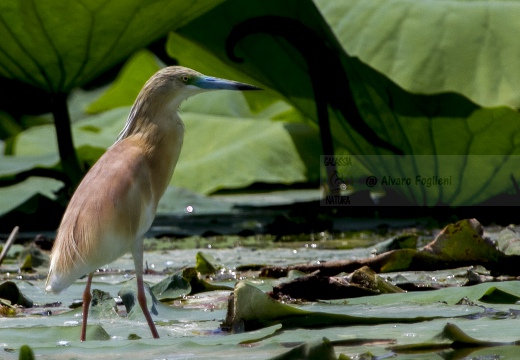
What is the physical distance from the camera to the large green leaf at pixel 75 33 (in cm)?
361

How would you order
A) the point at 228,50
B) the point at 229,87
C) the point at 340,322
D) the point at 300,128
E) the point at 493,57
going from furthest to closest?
the point at 300,128, the point at 228,50, the point at 493,57, the point at 229,87, the point at 340,322

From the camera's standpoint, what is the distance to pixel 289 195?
15.8 feet

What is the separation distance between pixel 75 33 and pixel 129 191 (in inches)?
70.0

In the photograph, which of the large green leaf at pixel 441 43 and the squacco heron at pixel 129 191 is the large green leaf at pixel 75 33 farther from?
the squacco heron at pixel 129 191

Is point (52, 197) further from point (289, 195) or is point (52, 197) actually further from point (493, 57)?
point (493, 57)


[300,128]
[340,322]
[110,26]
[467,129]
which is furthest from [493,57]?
[340,322]

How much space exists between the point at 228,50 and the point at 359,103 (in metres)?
0.56

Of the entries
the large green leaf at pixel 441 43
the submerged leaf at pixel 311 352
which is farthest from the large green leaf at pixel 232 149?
the submerged leaf at pixel 311 352

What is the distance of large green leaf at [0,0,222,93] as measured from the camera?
3605 millimetres

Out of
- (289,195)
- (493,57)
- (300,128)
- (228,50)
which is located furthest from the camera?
(300,128)

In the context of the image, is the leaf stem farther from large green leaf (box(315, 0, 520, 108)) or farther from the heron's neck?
the heron's neck

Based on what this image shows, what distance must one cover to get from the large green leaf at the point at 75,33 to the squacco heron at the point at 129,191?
4.55ft

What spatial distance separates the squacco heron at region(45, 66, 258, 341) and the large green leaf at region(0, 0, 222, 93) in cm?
139

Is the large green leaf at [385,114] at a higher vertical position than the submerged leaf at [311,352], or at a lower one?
higher
